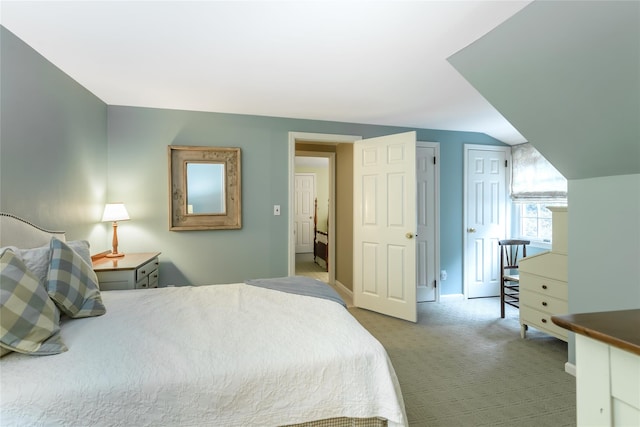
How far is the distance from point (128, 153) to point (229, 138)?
1067 millimetres

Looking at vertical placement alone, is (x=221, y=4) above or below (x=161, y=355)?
above

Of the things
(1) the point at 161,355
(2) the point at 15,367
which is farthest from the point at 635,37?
A: (2) the point at 15,367

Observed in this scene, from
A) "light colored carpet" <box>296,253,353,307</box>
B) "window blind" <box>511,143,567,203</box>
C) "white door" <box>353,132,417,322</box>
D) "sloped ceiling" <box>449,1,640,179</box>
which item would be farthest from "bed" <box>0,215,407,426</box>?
"window blind" <box>511,143,567,203</box>

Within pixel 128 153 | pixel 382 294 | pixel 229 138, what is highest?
pixel 229 138

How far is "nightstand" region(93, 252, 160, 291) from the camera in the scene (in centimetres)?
245

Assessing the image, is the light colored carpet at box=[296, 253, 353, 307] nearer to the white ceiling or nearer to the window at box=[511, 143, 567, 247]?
the window at box=[511, 143, 567, 247]

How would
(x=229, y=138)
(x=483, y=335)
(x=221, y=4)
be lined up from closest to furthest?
(x=221, y=4)
(x=483, y=335)
(x=229, y=138)

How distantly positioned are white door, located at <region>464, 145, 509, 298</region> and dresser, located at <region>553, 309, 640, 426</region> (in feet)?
12.4

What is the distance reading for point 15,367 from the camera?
3.80 ft

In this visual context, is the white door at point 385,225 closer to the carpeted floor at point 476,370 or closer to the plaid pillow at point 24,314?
the carpeted floor at point 476,370

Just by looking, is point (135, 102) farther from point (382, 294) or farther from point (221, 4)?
point (382, 294)

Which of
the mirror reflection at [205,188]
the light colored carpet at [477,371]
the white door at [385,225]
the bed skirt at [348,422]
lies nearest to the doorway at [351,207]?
the white door at [385,225]

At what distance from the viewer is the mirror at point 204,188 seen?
11.2 ft

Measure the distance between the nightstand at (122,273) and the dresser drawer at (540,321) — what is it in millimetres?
3582
